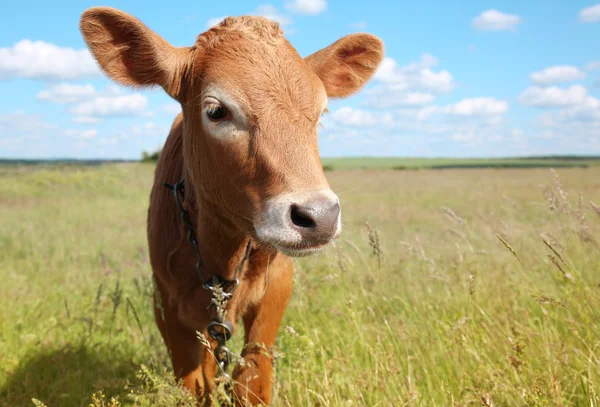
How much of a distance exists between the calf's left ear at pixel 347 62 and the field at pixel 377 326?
35.5 inches

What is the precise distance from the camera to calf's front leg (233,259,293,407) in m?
3.35

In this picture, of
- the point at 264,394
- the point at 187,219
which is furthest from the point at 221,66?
the point at 264,394

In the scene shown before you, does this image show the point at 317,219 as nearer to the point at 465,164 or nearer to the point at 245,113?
the point at 245,113

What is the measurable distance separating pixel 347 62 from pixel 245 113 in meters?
1.44

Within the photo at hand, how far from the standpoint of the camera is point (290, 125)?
272 centimetres

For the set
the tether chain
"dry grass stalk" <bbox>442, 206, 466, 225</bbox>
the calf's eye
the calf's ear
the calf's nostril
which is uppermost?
the calf's ear

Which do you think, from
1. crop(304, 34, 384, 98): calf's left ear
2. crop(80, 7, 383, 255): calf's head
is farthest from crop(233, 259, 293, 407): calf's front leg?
crop(304, 34, 384, 98): calf's left ear

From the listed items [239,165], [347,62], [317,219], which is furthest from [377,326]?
[317,219]

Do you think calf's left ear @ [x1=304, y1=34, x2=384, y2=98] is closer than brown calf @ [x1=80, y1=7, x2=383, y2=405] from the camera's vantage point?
No

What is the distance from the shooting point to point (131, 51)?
128 inches

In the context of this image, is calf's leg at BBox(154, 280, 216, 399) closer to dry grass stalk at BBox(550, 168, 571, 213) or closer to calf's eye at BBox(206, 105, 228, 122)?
calf's eye at BBox(206, 105, 228, 122)

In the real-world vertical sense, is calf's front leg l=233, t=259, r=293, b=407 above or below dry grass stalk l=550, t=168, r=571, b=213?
below

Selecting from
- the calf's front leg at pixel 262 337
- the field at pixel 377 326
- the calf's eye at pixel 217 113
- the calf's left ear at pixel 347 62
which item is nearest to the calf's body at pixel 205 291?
the calf's front leg at pixel 262 337

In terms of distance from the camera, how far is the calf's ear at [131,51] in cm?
309
